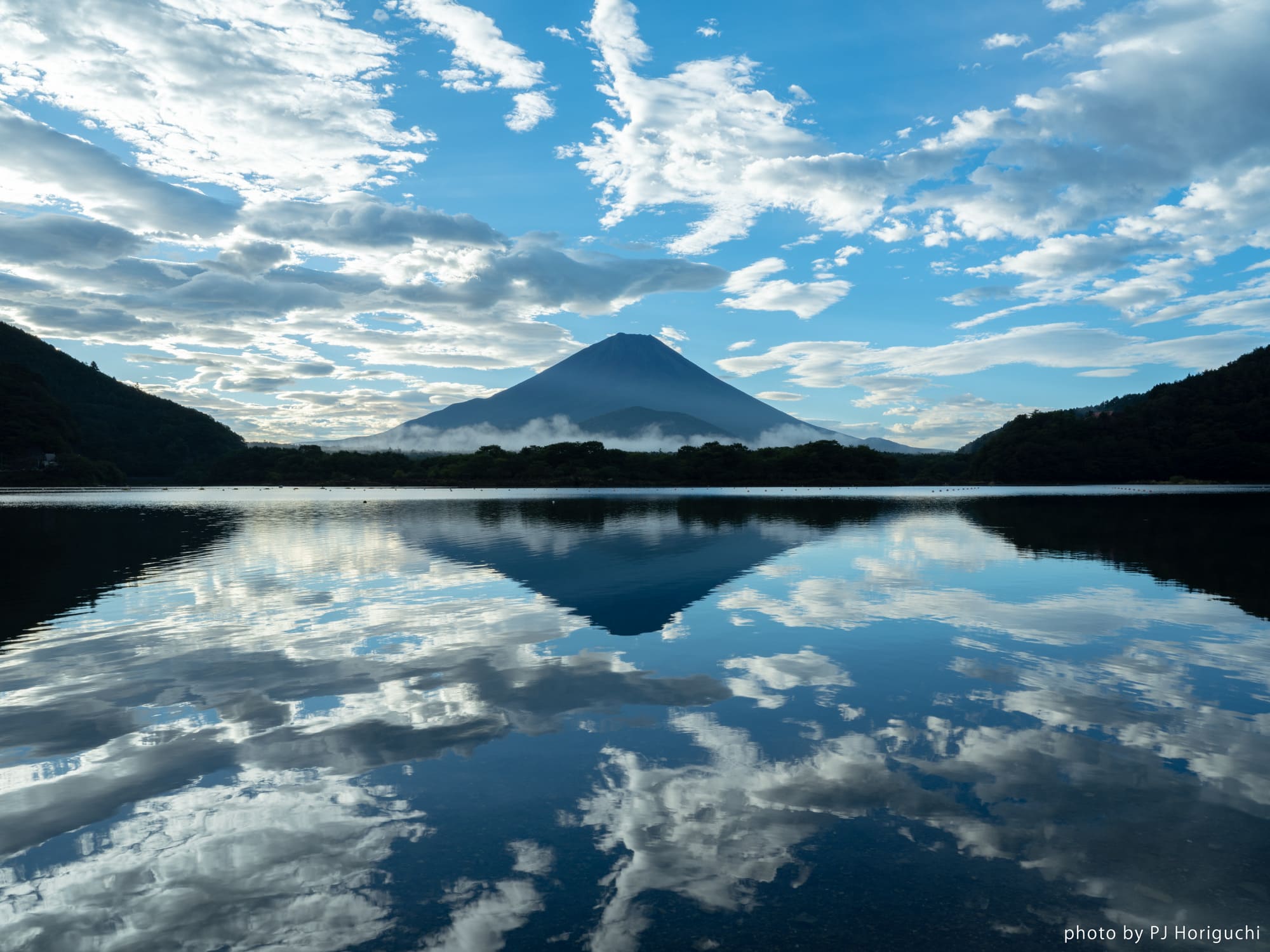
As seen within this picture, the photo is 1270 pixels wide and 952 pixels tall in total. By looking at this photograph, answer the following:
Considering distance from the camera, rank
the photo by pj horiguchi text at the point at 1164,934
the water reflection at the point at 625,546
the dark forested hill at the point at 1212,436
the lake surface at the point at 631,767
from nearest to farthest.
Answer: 1. the photo by pj horiguchi text at the point at 1164,934
2. the lake surface at the point at 631,767
3. the water reflection at the point at 625,546
4. the dark forested hill at the point at 1212,436

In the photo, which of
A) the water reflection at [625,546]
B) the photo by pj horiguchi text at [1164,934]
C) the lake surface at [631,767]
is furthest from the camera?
the water reflection at [625,546]

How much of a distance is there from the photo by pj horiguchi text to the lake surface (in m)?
0.05

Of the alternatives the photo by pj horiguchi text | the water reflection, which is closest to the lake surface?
the photo by pj horiguchi text

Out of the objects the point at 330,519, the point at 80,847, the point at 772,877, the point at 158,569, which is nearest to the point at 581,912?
the point at 772,877

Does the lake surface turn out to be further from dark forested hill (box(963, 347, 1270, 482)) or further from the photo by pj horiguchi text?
dark forested hill (box(963, 347, 1270, 482))

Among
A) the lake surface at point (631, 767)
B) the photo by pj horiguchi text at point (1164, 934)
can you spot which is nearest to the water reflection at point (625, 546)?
the lake surface at point (631, 767)

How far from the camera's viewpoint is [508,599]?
24672mm

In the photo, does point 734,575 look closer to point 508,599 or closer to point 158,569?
point 508,599

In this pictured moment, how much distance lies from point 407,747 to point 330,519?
60202mm

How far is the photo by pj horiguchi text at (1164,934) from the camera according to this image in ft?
21.5

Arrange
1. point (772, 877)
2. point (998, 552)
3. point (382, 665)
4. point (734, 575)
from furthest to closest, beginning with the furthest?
point (998, 552) < point (734, 575) < point (382, 665) < point (772, 877)

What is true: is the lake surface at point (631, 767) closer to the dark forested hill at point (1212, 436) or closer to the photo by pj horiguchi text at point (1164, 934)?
the photo by pj horiguchi text at point (1164, 934)

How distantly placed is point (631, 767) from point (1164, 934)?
6.35 metres

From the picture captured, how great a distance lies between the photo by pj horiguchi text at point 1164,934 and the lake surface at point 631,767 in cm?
5
